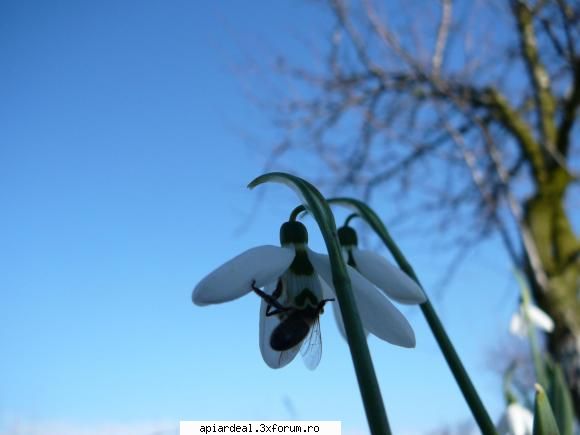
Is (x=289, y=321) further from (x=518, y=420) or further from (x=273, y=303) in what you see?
(x=518, y=420)

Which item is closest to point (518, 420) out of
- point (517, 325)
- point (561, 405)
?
point (561, 405)

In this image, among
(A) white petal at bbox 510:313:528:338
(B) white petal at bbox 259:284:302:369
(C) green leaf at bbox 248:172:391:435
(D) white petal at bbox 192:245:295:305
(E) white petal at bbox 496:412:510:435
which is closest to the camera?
(C) green leaf at bbox 248:172:391:435

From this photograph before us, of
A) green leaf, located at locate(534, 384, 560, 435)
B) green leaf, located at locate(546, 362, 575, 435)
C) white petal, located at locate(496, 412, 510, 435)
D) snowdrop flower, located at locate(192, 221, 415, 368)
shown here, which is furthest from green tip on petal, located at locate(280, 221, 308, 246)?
white petal, located at locate(496, 412, 510, 435)

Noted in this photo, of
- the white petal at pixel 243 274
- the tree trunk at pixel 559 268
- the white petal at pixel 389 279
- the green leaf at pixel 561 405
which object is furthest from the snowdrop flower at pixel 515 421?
the tree trunk at pixel 559 268

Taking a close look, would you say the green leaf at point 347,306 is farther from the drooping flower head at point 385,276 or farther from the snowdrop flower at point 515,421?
the snowdrop flower at point 515,421

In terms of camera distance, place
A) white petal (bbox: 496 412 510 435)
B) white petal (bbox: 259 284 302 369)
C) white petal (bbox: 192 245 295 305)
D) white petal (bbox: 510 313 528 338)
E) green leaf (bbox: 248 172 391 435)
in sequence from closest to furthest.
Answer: green leaf (bbox: 248 172 391 435) → white petal (bbox: 192 245 295 305) → white petal (bbox: 259 284 302 369) → white petal (bbox: 496 412 510 435) → white petal (bbox: 510 313 528 338)

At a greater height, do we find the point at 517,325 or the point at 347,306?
the point at 517,325

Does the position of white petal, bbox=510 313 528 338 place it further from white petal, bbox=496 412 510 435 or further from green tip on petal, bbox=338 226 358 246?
green tip on petal, bbox=338 226 358 246
